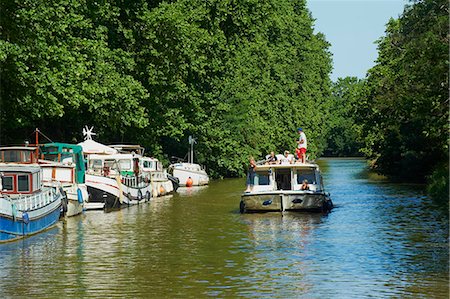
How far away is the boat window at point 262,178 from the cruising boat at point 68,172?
7.64m

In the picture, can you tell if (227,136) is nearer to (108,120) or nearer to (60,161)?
(108,120)

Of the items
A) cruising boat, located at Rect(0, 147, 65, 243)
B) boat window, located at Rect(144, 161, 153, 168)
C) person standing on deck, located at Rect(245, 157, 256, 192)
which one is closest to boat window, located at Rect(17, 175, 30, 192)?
cruising boat, located at Rect(0, 147, 65, 243)

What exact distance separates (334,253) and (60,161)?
19673mm

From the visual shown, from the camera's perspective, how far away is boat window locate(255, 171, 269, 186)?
43.8 meters

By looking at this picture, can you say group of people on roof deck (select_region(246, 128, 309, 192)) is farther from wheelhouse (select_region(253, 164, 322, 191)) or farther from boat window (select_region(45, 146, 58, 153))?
boat window (select_region(45, 146, 58, 153))

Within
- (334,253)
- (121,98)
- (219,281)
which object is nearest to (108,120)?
(121,98)

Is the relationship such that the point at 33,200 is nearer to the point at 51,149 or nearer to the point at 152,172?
the point at 51,149

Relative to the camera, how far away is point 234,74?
8150cm

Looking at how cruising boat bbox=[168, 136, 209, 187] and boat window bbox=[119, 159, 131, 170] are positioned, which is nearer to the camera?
boat window bbox=[119, 159, 131, 170]

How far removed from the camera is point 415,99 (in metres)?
50.5

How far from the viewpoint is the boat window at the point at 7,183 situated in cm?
3594

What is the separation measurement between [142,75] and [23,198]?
81.2ft

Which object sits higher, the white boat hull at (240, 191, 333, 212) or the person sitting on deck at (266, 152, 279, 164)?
the person sitting on deck at (266, 152, 279, 164)

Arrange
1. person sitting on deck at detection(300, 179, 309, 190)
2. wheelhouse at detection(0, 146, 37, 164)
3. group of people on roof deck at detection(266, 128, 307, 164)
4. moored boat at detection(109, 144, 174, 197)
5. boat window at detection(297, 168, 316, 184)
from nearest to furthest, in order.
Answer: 1. wheelhouse at detection(0, 146, 37, 164)
2. person sitting on deck at detection(300, 179, 309, 190)
3. boat window at detection(297, 168, 316, 184)
4. group of people on roof deck at detection(266, 128, 307, 164)
5. moored boat at detection(109, 144, 174, 197)
